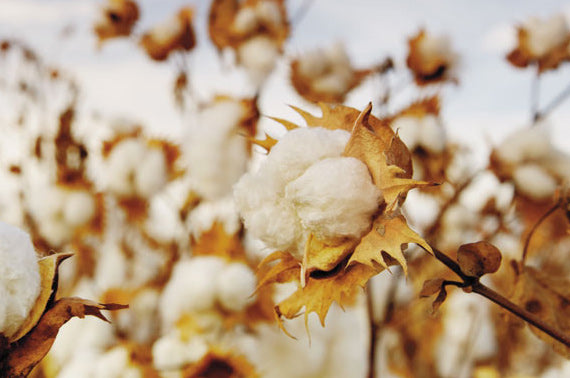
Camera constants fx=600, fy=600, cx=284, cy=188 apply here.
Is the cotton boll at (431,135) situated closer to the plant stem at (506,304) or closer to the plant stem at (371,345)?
the plant stem at (371,345)


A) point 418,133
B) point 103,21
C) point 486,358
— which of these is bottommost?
point 486,358

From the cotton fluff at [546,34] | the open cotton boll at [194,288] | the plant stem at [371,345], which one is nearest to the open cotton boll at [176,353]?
the open cotton boll at [194,288]

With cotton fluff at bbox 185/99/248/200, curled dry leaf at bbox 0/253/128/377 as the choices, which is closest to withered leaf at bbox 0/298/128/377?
curled dry leaf at bbox 0/253/128/377

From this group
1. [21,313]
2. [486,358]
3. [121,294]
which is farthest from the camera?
[486,358]

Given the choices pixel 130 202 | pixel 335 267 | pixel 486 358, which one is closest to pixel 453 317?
pixel 486 358

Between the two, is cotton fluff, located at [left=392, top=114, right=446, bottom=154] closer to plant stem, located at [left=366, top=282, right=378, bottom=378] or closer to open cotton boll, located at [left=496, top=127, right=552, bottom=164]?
open cotton boll, located at [left=496, top=127, right=552, bottom=164]

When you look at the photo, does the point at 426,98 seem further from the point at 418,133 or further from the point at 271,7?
the point at 271,7

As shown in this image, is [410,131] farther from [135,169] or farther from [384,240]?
[384,240]


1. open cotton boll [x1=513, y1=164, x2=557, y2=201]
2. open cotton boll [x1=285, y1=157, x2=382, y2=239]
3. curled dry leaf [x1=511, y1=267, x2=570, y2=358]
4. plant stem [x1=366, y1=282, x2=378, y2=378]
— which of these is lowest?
plant stem [x1=366, y1=282, x2=378, y2=378]
